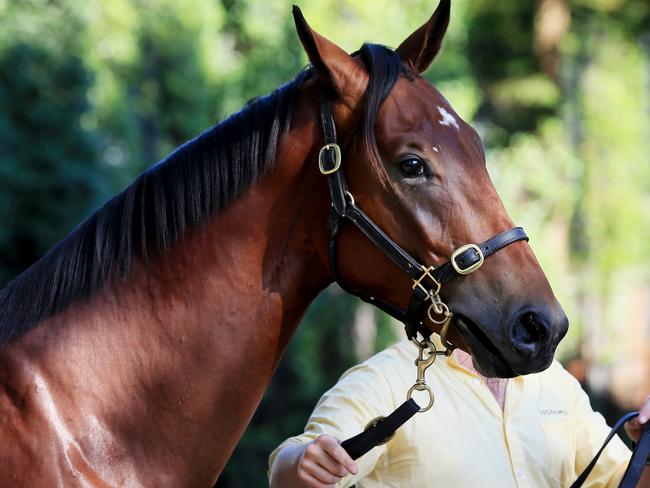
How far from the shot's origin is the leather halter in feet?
8.01

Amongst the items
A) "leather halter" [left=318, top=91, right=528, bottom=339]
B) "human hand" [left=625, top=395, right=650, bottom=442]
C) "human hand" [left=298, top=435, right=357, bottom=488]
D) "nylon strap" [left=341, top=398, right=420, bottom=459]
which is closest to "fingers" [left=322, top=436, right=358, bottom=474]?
"human hand" [left=298, top=435, right=357, bottom=488]

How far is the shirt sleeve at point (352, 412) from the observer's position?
2.72m

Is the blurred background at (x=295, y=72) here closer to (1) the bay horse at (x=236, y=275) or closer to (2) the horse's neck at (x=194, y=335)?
(1) the bay horse at (x=236, y=275)

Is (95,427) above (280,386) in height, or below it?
below

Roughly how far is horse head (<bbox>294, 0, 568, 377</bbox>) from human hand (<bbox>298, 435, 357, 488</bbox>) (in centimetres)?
44

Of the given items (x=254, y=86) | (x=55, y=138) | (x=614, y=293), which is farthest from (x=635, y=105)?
(x=55, y=138)

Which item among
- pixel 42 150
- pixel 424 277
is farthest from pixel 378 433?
pixel 42 150

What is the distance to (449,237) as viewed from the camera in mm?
2469

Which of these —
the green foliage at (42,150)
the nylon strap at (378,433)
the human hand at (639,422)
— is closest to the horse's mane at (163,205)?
the nylon strap at (378,433)

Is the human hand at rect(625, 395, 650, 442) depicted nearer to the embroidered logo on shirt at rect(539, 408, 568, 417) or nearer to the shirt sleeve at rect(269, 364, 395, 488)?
the embroidered logo on shirt at rect(539, 408, 568, 417)

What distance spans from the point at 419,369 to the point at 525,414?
2.03 ft

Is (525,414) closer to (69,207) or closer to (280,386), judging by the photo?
(69,207)

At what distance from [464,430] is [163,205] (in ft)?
3.87

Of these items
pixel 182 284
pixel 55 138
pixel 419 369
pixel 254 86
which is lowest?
pixel 419 369
